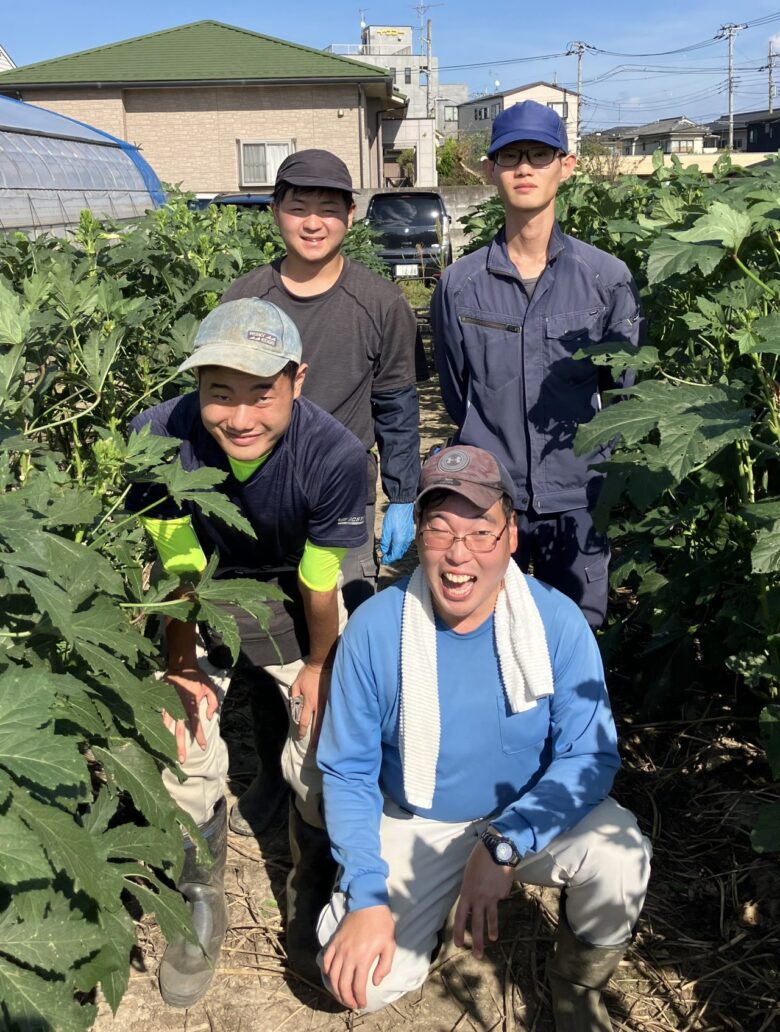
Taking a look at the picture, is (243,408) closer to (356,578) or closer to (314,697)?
(314,697)

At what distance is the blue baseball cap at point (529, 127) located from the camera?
3227mm

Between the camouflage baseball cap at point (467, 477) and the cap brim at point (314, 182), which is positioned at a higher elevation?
the cap brim at point (314, 182)

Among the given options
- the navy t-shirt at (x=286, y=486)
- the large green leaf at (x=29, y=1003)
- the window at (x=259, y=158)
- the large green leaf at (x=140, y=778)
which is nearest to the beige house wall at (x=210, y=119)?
the window at (x=259, y=158)

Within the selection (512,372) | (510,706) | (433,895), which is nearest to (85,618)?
(510,706)

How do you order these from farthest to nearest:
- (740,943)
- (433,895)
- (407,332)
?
(407,332) → (740,943) → (433,895)

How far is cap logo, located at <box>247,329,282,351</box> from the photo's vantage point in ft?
8.30

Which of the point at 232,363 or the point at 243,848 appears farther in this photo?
the point at 243,848

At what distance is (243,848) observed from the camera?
3.41 meters

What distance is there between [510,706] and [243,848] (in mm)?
1291

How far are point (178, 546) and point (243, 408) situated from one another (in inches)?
15.4

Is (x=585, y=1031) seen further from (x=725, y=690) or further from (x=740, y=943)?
(x=725, y=690)

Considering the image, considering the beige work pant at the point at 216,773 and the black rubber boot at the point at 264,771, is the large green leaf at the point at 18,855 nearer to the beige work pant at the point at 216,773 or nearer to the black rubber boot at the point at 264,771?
the beige work pant at the point at 216,773

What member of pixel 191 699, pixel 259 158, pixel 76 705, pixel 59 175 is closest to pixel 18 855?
pixel 76 705

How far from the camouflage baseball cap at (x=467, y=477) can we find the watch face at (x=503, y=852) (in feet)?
2.38
